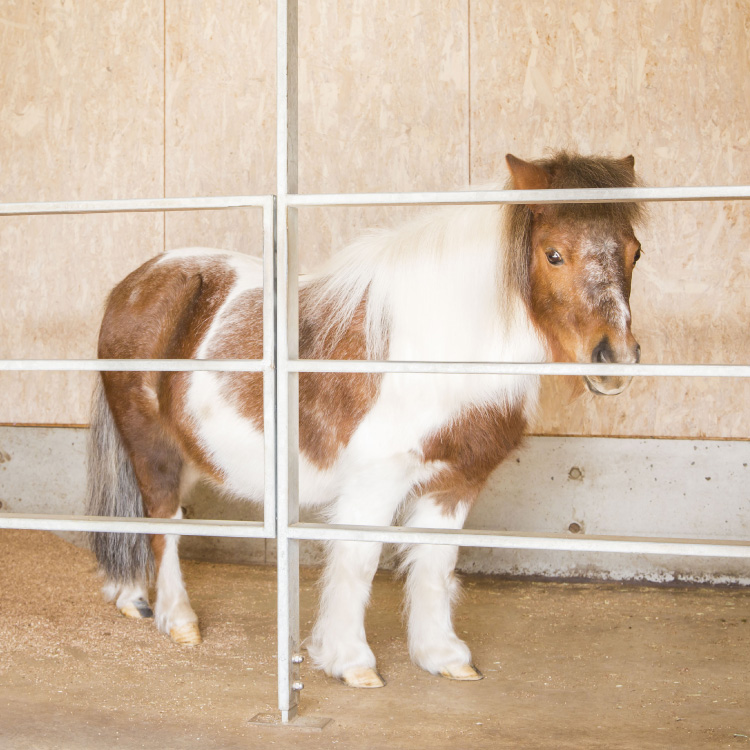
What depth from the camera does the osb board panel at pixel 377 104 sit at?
423cm

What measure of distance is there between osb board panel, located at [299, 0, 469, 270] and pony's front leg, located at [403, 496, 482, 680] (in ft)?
5.62

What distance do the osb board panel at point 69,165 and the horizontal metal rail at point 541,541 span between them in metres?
2.89

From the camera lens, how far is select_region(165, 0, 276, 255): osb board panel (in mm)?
4426

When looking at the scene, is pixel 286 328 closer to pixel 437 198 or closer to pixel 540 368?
pixel 437 198

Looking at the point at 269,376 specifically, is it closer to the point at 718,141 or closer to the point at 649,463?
the point at 649,463

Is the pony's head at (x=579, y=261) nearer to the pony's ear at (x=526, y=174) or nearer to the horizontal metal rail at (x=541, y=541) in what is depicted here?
the pony's ear at (x=526, y=174)

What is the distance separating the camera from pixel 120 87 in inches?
180

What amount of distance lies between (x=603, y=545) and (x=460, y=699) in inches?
35.9

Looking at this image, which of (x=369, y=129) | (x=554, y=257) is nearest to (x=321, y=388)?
(x=554, y=257)

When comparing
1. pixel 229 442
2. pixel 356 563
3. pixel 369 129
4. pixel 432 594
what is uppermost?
pixel 369 129

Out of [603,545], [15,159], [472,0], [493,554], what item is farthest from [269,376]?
[15,159]

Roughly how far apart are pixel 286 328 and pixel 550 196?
66cm

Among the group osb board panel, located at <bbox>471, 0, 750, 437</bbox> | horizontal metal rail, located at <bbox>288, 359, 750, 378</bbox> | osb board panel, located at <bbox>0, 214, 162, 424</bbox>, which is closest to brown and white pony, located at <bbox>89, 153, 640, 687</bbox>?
horizontal metal rail, located at <bbox>288, 359, 750, 378</bbox>

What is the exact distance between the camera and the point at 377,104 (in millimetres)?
4320
